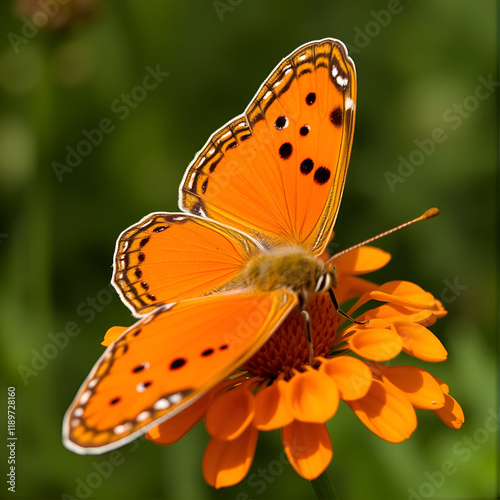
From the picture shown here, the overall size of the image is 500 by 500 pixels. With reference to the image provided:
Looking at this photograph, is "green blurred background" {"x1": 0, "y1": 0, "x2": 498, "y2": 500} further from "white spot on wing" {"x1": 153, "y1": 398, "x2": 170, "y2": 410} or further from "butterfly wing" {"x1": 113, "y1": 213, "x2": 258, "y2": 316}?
"white spot on wing" {"x1": 153, "y1": 398, "x2": 170, "y2": 410}

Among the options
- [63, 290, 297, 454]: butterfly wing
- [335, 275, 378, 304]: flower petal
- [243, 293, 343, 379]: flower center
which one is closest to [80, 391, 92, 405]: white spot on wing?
[63, 290, 297, 454]: butterfly wing

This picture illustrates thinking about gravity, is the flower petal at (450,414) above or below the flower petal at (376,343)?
below

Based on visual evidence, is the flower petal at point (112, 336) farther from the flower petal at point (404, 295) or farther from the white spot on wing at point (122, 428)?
the flower petal at point (404, 295)

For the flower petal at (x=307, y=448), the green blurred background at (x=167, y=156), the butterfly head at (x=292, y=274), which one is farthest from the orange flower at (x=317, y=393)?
the green blurred background at (x=167, y=156)

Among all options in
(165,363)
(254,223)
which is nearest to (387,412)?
(165,363)

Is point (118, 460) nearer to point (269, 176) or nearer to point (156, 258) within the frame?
point (156, 258)

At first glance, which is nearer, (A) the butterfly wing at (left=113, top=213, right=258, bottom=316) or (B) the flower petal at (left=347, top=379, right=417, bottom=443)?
(B) the flower petal at (left=347, top=379, right=417, bottom=443)

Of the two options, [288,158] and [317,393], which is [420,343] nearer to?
[317,393]
